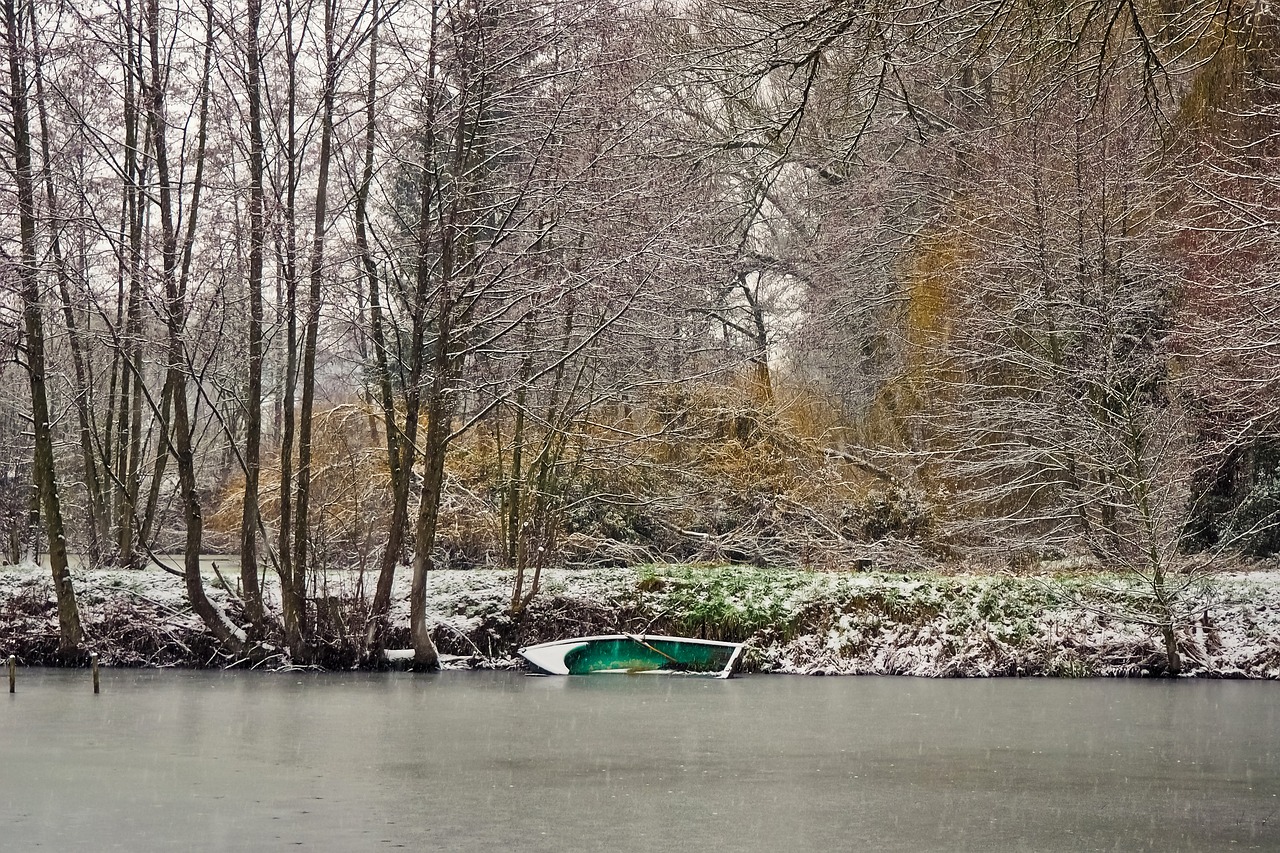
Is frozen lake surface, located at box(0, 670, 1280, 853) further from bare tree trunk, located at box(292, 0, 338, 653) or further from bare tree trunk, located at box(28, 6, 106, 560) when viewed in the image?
bare tree trunk, located at box(28, 6, 106, 560)

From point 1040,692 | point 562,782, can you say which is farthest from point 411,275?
point 562,782

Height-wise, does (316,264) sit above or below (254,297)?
above

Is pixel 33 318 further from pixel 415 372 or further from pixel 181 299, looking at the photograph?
pixel 415 372

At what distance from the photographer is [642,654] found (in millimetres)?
19000

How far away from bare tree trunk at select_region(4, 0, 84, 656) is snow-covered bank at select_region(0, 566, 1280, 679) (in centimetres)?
58

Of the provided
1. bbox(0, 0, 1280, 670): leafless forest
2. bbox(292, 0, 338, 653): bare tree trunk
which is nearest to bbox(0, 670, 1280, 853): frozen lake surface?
bbox(292, 0, 338, 653): bare tree trunk

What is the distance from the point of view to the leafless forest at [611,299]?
59.0ft

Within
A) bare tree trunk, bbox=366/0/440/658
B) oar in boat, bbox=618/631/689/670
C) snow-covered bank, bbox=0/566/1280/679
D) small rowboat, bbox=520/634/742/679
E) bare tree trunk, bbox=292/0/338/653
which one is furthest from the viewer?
oar in boat, bbox=618/631/689/670

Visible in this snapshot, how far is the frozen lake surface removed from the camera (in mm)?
8258

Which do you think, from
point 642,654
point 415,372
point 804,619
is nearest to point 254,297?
point 415,372

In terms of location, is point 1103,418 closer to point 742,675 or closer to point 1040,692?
point 1040,692

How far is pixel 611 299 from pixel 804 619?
15.6ft

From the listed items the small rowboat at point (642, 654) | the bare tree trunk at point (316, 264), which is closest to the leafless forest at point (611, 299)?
the bare tree trunk at point (316, 264)

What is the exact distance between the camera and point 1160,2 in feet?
62.0
